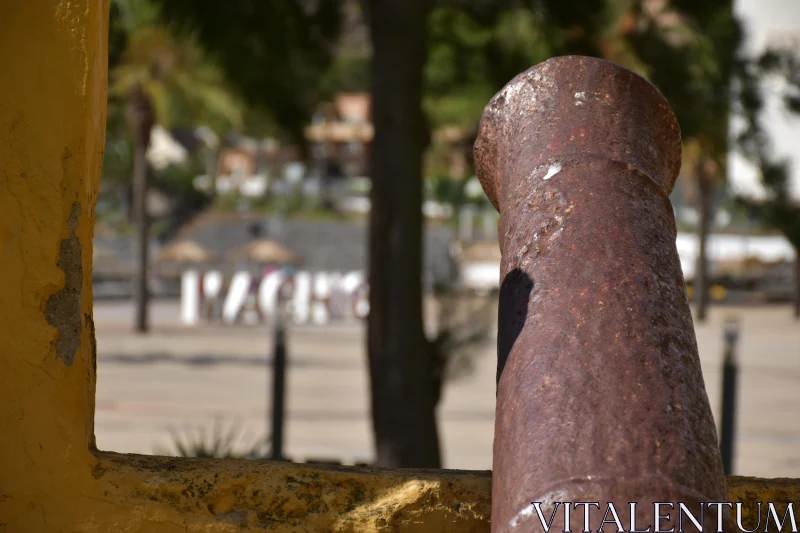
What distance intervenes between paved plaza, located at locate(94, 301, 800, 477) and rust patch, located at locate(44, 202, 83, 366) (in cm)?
472

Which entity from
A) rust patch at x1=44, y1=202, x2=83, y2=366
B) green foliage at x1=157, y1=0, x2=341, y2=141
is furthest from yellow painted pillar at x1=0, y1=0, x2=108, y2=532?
green foliage at x1=157, y1=0, x2=341, y2=141

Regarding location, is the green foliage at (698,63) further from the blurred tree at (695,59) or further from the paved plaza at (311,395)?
the paved plaza at (311,395)

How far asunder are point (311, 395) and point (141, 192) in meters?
Result: 9.24

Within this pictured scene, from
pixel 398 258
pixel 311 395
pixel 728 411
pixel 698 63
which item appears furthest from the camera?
pixel 311 395

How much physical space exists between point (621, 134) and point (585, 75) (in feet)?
0.53

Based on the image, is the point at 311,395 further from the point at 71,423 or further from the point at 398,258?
the point at 71,423

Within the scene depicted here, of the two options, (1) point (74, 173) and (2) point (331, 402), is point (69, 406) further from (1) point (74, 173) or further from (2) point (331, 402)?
(2) point (331, 402)

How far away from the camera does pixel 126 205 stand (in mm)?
43344

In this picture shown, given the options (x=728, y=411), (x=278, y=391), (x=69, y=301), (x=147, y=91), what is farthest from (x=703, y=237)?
(x=69, y=301)

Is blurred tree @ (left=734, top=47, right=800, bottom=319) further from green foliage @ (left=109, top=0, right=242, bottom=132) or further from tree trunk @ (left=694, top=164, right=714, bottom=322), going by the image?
tree trunk @ (left=694, top=164, right=714, bottom=322)

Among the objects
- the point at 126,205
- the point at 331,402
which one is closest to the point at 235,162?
the point at 126,205

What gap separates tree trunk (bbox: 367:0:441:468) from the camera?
19.0ft

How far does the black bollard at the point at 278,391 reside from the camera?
7.07 metres

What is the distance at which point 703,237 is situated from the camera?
26.2 meters
